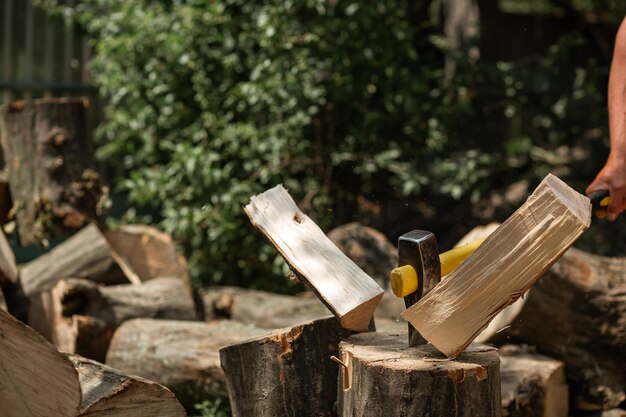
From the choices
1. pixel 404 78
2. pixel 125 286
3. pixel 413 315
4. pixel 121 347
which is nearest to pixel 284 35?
pixel 404 78

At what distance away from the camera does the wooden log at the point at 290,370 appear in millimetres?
3273

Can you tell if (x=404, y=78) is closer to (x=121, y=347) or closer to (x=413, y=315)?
(x=121, y=347)

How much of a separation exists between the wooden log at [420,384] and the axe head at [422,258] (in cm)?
23

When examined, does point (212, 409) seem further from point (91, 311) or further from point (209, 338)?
point (91, 311)

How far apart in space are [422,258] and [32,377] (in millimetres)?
1317

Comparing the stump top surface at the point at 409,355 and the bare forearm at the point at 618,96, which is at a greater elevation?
the bare forearm at the point at 618,96

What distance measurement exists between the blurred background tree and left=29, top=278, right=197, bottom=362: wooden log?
3.83 feet

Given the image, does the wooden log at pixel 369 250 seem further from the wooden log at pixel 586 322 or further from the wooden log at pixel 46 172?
the wooden log at pixel 46 172

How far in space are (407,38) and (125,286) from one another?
9.10 ft

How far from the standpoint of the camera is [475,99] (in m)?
6.78

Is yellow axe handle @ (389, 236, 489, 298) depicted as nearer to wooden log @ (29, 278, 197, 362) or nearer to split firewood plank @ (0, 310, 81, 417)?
split firewood plank @ (0, 310, 81, 417)

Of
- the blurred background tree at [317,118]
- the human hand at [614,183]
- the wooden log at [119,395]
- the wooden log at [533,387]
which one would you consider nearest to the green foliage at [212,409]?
the wooden log at [119,395]

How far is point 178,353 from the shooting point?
423 cm

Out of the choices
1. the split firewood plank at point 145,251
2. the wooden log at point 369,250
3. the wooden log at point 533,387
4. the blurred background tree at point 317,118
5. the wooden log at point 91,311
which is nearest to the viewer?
the wooden log at point 533,387
